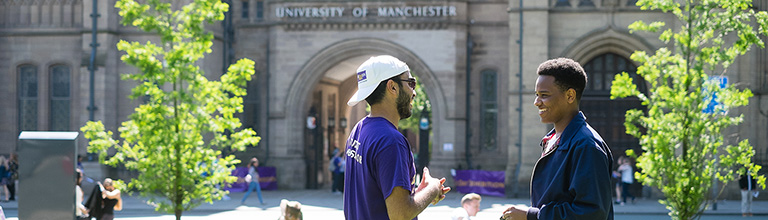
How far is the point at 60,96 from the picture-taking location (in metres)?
26.9

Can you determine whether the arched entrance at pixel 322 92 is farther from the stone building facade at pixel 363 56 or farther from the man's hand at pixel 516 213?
the man's hand at pixel 516 213

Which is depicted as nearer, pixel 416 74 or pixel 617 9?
pixel 617 9

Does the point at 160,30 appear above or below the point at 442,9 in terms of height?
below

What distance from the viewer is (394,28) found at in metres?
26.3

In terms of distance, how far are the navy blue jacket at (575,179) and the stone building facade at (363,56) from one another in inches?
805

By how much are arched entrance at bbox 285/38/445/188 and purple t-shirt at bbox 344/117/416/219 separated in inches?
862

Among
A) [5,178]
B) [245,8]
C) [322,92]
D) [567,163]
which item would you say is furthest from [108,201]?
[322,92]

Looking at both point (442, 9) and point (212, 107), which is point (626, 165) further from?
point (212, 107)

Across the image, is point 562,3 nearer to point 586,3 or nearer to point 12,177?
point 586,3

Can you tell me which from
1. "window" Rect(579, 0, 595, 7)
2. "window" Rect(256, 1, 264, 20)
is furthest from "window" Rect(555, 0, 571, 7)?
"window" Rect(256, 1, 264, 20)

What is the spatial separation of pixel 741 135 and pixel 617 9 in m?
4.45

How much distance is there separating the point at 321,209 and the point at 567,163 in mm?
17512

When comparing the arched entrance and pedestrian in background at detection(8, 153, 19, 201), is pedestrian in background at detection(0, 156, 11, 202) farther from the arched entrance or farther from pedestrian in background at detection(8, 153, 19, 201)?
the arched entrance

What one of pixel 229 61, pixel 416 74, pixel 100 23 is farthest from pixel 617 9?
pixel 100 23
